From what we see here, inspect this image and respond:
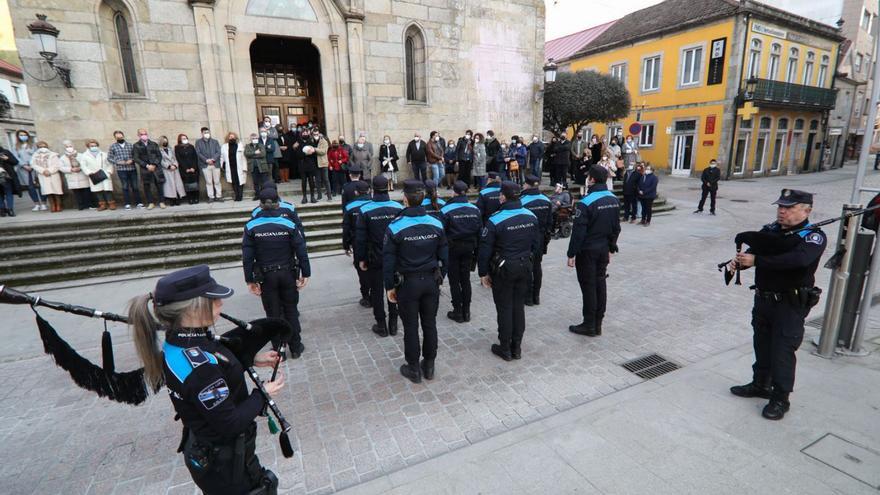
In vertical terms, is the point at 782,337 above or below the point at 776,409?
above

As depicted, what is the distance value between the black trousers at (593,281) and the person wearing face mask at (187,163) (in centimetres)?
1044

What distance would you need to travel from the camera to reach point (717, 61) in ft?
77.4

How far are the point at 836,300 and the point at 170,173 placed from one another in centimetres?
1352

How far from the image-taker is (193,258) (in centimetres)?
905

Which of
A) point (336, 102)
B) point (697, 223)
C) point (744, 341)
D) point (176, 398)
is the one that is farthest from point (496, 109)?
point (176, 398)

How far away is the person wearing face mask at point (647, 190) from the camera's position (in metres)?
12.4

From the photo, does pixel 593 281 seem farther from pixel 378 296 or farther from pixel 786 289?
pixel 378 296

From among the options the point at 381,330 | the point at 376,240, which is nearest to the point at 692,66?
the point at 376,240

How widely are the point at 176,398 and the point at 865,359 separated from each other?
6.57 meters

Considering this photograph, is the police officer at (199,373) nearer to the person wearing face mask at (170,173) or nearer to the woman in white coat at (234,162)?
the woman in white coat at (234,162)

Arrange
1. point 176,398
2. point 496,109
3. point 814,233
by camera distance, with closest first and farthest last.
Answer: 1. point 176,398
2. point 814,233
3. point 496,109

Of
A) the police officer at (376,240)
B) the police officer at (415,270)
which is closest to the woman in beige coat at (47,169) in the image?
the police officer at (376,240)

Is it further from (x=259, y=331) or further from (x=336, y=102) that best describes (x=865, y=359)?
(x=336, y=102)

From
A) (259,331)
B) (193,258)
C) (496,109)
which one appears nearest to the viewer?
(259,331)
